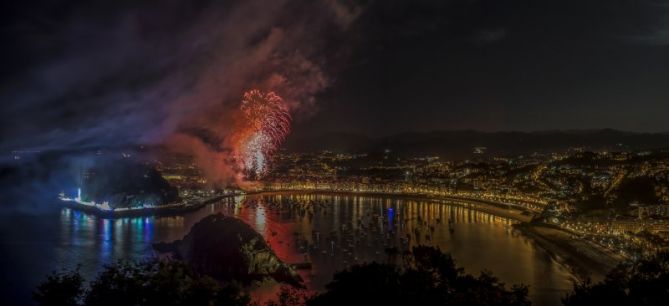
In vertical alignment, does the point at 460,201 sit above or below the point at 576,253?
below

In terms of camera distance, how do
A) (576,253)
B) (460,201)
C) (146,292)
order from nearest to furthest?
(146,292), (576,253), (460,201)

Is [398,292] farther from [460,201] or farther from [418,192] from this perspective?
[418,192]

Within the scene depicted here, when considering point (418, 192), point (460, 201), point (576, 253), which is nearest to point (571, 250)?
point (576, 253)

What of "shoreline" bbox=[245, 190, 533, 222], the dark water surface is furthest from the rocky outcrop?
"shoreline" bbox=[245, 190, 533, 222]

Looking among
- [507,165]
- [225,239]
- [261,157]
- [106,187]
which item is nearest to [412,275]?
[225,239]

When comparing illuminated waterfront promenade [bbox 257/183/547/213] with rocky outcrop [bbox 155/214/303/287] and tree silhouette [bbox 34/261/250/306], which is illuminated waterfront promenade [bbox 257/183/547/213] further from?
tree silhouette [bbox 34/261/250/306]

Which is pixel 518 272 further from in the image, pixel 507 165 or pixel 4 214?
pixel 507 165
